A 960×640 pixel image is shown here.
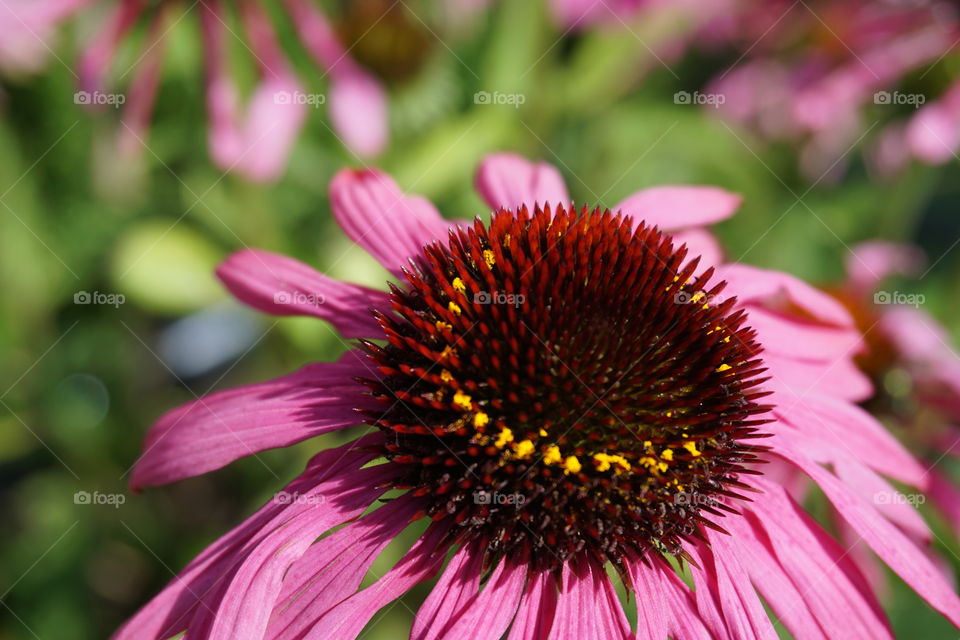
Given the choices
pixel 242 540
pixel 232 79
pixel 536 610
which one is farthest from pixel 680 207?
pixel 232 79

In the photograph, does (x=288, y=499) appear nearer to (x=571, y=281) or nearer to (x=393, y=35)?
(x=571, y=281)

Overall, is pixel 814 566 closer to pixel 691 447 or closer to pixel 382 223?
pixel 691 447

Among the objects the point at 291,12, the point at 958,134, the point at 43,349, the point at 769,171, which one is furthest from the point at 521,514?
the point at 769,171
